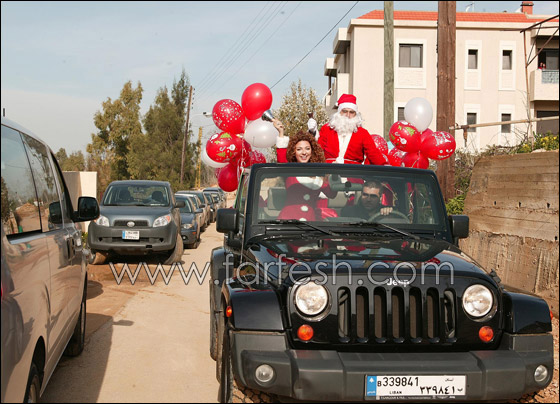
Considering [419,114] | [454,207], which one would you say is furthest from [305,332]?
[454,207]

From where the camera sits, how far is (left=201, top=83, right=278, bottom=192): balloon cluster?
7.90 m

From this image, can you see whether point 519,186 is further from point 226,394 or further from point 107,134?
point 107,134

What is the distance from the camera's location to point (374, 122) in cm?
3375

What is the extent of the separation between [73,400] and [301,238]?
6.75 feet

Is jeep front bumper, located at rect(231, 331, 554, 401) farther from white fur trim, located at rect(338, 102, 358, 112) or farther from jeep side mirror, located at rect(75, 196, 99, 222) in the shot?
white fur trim, located at rect(338, 102, 358, 112)

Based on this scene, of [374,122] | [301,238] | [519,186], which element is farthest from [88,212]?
[374,122]

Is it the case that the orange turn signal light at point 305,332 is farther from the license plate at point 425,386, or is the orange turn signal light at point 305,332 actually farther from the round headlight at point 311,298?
the license plate at point 425,386

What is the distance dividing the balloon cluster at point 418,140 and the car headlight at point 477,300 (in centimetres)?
551

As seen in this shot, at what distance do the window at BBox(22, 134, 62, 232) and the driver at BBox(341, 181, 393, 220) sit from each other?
2.10 metres

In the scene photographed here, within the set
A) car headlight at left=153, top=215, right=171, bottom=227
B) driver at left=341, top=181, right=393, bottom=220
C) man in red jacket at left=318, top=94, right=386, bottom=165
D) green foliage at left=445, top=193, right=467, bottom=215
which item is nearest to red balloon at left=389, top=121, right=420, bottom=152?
green foliage at left=445, top=193, right=467, bottom=215

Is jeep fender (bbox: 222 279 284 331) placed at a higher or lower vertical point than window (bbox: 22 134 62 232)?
lower

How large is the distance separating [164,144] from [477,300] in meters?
48.2

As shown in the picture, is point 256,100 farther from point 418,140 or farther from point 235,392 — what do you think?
point 235,392

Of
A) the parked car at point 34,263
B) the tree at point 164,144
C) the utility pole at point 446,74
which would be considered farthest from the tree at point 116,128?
the parked car at point 34,263
